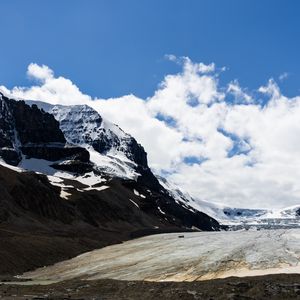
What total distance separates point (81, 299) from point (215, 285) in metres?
11.1

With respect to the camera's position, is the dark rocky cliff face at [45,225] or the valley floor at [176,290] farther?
the dark rocky cliff face at [45,225]

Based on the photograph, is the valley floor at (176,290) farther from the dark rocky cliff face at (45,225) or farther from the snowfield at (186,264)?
the dark rocky cliff face at (45,225)

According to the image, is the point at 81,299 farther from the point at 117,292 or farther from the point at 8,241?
the point at 8,241

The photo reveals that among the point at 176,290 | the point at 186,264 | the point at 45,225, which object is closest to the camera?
the point at 176,290

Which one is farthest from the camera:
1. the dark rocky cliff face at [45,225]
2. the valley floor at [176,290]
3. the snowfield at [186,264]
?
the dark rocky cliff face at [45,225]

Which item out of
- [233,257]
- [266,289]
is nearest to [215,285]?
[266,289]

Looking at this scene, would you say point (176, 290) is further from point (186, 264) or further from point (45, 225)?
point (45, 225)

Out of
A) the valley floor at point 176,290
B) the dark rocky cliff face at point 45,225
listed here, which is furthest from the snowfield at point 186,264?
the valley floor at point 176,290

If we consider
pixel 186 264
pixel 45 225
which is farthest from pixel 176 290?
pixel 45 225

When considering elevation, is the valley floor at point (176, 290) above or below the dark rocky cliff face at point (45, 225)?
below

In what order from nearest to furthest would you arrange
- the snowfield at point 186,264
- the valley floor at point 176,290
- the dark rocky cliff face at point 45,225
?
the valley floor at point 176,290, the snowfield at point 186,264, the dark rocky cliff face at point 45,225

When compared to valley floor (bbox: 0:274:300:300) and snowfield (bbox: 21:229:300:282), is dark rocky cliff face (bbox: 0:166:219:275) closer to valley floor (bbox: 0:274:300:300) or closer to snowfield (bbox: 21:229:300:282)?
snowfield (bbox: 21:229:300:282)

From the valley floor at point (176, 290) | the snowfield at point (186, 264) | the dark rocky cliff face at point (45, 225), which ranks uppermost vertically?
the dark rocky cliff face at point (45, 225)

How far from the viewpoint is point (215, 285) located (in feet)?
152
